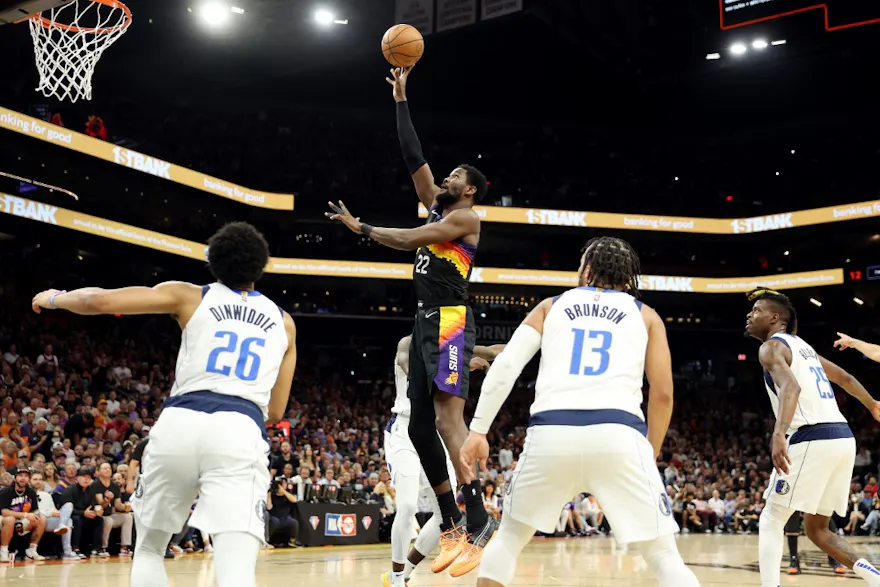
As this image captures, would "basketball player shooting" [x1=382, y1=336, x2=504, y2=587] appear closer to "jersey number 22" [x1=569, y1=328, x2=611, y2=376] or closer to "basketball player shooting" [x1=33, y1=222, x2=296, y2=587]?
"jersey number 22" [x1=569, y1=328, x2=611, y2=376]

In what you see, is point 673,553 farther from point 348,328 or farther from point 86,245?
point 348,328

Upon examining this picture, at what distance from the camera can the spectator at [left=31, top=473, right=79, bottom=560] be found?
12.0 metres

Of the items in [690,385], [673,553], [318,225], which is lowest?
[673,553]

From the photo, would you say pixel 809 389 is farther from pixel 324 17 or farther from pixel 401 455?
pixel 324 17

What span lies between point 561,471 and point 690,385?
32090 millimetres

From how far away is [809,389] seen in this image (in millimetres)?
6938

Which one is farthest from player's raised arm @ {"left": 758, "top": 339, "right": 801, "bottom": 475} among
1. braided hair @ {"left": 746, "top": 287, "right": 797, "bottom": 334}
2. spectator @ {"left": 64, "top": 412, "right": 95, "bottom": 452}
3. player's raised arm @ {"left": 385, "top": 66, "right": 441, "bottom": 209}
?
A: spectator @ {"left": 64, "top": 412, "right": 95, "bottom": 452}

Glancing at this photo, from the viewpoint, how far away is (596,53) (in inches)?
1080

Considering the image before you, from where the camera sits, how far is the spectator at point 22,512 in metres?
11.4

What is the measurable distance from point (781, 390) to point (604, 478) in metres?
3.17

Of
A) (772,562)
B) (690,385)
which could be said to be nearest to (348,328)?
(690,385)

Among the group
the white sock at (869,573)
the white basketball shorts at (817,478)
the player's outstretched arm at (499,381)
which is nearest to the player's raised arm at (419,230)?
the player's outstretched arm at (499,381)

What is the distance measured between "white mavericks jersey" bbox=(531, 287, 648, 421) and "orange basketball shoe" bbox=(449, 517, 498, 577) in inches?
63.6

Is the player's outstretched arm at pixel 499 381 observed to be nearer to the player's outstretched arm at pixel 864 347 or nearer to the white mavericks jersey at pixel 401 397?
the player's outstretched arm at pixel 864 347
